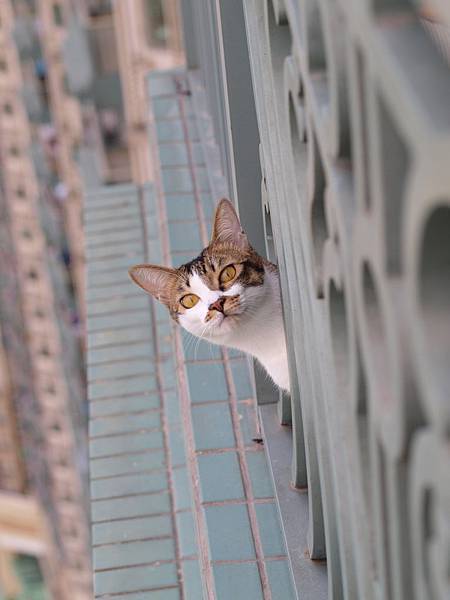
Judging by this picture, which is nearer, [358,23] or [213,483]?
[358,23]

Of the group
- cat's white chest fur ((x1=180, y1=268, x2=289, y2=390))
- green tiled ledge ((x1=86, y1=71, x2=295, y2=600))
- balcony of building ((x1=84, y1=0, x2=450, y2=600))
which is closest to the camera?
balcony of building ((x1=84, y1=0, x2=450, y2=600))

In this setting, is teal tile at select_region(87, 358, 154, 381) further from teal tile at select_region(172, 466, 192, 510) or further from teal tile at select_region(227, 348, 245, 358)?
teal tile at select_region(227, 348, 245, 358)

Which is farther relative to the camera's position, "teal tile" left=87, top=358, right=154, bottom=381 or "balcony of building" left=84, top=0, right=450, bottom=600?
"teal tile" left=87, top=358, right=154, bottom=381

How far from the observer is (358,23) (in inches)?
44.7

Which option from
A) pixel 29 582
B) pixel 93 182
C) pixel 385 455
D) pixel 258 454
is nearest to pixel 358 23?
pixel 385 455

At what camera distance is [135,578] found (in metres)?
3.36

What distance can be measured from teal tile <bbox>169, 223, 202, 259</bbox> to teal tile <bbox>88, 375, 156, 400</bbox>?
679mm

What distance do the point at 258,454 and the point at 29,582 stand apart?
20650 mm

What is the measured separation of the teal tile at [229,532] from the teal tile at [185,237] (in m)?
1.37

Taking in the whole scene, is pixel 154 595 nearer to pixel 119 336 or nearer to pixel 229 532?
pixel 229 532

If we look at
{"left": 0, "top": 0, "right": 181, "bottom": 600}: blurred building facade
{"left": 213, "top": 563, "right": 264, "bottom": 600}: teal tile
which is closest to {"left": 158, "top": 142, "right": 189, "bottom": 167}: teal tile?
{"left": 213, "top": 563, "right": 264, "bottom": 600}: teal tile

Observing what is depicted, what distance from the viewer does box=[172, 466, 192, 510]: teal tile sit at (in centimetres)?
355

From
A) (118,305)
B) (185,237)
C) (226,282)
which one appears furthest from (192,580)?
(118,305)

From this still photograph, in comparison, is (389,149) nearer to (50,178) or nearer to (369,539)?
(369,539)
